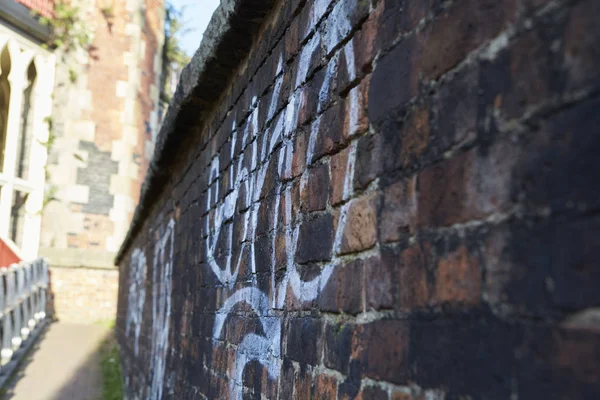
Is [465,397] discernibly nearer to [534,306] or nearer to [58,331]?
[534,306]

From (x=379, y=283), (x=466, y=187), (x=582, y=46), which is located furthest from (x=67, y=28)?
(x=582, y=46)

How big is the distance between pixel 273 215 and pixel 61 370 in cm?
652

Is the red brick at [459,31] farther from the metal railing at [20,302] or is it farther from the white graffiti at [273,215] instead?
the metal railing at [20,302]

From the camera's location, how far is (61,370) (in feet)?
24.7

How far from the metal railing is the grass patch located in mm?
1049

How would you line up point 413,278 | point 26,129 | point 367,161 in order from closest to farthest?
point 413,278 < point 367,161 < point 26,129

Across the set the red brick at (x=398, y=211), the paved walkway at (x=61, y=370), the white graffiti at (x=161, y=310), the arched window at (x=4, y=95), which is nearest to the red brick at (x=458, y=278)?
the red brick at (x=398, y=211)

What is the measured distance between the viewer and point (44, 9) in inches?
450

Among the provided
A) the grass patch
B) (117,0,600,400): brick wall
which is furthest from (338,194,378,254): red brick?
the grass patch

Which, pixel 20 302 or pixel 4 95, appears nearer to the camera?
pixel 20 302

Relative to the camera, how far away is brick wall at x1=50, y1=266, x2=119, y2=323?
11.2 m

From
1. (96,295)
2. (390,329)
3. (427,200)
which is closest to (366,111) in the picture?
(427,200)

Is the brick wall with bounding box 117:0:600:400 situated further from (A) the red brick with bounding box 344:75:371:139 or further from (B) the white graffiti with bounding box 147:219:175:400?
(B) the white graffiti with bounding box 147:219:175:400

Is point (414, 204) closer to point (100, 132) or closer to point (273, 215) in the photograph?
point (273, 215)
